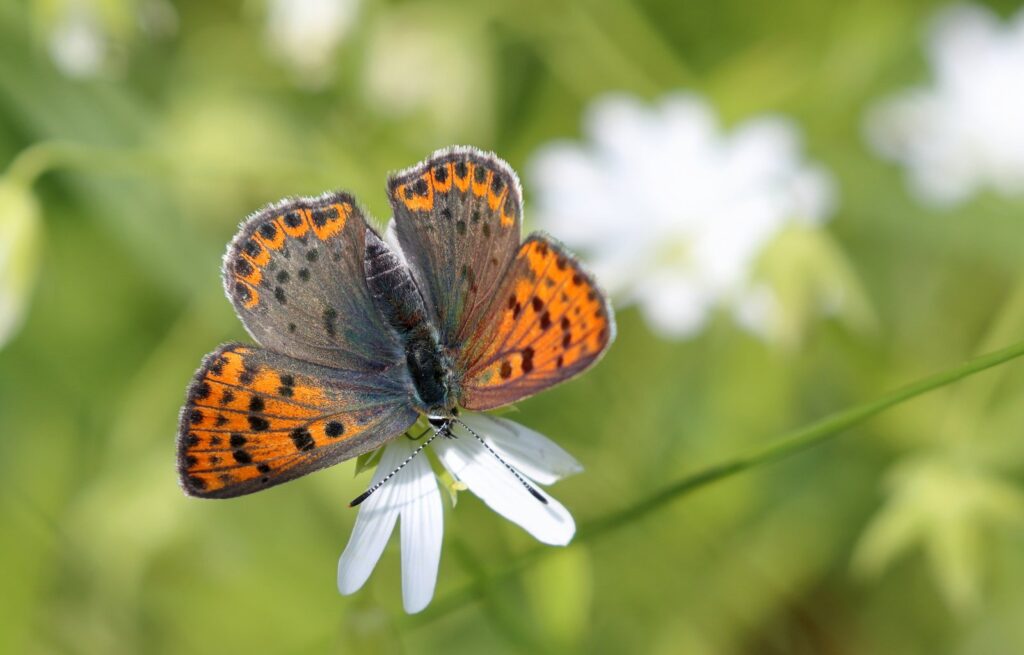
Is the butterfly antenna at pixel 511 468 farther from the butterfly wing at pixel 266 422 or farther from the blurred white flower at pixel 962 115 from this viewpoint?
the blurred white flower at pixel 962 115

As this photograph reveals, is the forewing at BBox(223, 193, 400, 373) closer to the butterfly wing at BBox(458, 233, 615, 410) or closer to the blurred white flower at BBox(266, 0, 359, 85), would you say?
the butterfly wing at BBox(458, 233, 615, 410)

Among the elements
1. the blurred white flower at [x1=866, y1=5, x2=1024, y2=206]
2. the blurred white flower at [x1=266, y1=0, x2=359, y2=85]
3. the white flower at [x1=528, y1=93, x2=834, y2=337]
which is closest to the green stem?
the white flower at [x1=528, y1=93, x2=834, y2=337]

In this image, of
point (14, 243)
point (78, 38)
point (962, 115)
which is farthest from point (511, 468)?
point (962, 115)

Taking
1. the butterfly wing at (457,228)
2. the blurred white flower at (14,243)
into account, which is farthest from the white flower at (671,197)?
the blurred white flower at (14,243)

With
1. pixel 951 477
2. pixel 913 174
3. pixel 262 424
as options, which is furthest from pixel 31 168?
pixel 913 174

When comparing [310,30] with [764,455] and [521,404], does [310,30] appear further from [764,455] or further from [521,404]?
[764,455]

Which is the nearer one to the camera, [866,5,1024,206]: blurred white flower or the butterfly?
the butterfly
